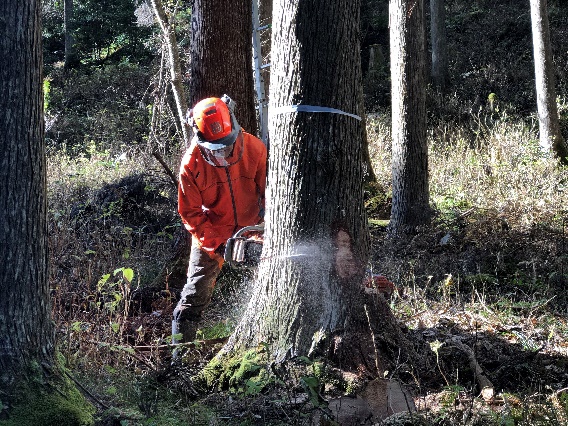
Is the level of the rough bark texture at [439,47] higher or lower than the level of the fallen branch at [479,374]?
higher

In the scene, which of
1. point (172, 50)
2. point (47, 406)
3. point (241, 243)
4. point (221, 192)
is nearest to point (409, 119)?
point (172, 50)

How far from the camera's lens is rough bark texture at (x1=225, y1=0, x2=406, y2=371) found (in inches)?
160

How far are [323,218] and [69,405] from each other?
1845mm

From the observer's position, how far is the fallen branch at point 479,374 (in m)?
3.93

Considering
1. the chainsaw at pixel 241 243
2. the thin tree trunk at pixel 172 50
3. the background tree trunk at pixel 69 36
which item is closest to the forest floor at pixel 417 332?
the chainsaw at pixel 241 243

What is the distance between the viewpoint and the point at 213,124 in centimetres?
488

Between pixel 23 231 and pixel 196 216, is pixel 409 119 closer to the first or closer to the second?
pixel 196 216

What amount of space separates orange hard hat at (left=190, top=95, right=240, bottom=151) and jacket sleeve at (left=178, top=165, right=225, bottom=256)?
430mm

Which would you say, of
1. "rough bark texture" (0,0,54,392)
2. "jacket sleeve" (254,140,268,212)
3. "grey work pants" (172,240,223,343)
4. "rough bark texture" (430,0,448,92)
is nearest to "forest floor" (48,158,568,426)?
"grey work pants" (172,240,223,343)

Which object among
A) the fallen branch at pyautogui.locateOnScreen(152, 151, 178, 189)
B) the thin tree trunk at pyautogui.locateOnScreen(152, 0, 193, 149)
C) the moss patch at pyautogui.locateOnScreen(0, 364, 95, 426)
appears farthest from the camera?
the thin tree trunk at pyautogui.locateOnScreen(152, 0, 193, 149)

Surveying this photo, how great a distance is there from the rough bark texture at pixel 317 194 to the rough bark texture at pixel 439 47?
1468 cm

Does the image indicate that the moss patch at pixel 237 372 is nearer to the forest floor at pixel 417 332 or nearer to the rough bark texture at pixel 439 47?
the forest floor at pixel 417 332

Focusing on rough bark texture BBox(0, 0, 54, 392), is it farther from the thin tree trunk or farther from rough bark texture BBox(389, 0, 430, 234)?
the thin tree trunk

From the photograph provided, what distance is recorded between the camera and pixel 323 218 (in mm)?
4133
